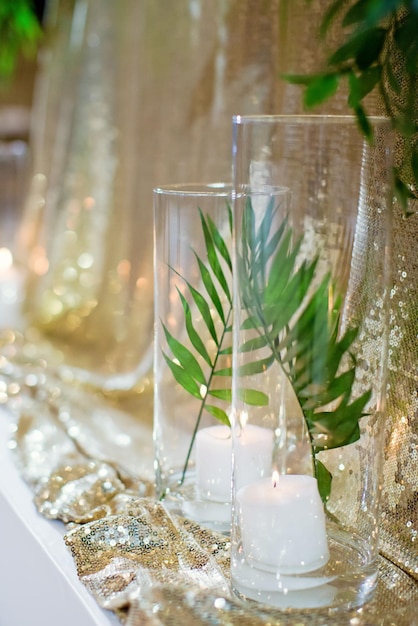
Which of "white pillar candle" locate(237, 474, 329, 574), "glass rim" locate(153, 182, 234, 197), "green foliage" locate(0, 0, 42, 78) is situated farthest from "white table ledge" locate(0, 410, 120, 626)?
"green foliage" locate(0, 0, 42, 78)

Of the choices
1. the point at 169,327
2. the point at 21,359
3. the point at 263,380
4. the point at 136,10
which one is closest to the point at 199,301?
the point at 169,327

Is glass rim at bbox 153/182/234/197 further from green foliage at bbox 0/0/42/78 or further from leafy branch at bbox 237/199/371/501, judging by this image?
green foliage at bbox 0/0/42/78

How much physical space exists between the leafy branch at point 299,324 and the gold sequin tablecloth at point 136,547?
5.4 inches

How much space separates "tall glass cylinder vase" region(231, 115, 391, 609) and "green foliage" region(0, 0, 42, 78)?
111 centimetres

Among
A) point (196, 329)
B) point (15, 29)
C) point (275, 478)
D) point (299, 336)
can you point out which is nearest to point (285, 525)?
point (275, 478)

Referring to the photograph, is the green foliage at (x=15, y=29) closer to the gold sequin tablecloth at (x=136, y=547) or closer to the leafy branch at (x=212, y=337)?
the gold sequin tablecloth at (x=136, y=547)

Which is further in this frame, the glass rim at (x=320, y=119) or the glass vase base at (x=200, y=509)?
the glass vase base at (x=200, y=509)

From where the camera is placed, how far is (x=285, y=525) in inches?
24.7

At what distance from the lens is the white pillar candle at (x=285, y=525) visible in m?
0.63

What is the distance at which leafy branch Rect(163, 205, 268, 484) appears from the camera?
2.51 feet

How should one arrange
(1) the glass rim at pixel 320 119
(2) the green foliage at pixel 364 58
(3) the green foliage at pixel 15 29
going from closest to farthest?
(2) the green foliage at pixel 364 58, (1) the glass rim at pixel 320 119, (3) the green foliage at pixel 15 29

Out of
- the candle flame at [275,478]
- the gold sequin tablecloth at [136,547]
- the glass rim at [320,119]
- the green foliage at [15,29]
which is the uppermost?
the green foliage at [15,29]

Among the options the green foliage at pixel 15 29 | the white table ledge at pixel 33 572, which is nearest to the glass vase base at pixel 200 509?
the white table ledge at pixel 33 572

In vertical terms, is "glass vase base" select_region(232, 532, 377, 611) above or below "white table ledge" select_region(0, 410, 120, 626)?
above
